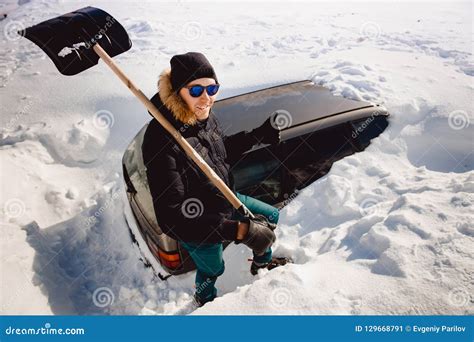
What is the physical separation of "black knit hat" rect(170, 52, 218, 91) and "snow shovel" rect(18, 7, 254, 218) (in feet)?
0.71

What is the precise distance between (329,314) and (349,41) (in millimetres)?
8016

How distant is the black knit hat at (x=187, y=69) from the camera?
1805mm

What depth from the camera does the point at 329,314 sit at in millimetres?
1641

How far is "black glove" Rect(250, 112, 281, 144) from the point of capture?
2.48 metres

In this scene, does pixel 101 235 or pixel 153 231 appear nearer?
pixel 153 231

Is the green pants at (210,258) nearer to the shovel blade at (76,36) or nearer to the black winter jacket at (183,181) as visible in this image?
the black winter jacket at (183,181)

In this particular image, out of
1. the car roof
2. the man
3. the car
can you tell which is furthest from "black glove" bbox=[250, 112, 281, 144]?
the man

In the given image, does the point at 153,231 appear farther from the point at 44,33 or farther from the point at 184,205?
the point at 44,33

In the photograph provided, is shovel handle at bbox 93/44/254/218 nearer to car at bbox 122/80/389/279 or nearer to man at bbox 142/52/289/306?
man at bbox 142/52/289/306

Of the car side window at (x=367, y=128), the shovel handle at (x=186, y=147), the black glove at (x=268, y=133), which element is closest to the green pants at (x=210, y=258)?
the shovel handle at (x=186, y=147)

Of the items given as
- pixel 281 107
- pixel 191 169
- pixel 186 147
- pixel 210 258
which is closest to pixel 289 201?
pixel 281 107

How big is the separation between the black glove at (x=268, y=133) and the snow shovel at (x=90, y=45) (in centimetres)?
71

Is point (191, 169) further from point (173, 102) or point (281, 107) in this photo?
point (281, 107)
